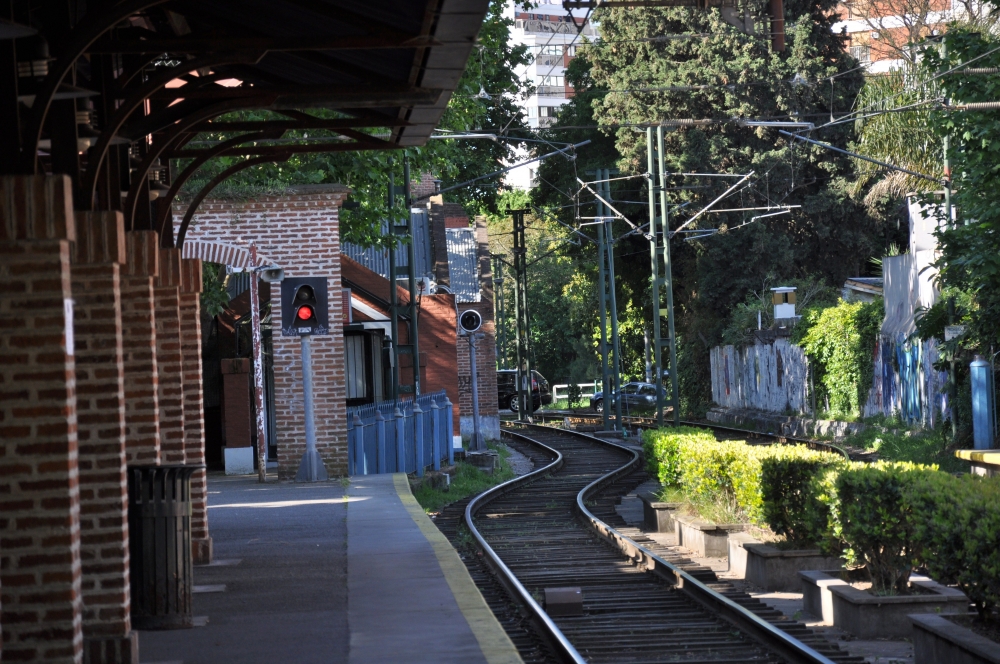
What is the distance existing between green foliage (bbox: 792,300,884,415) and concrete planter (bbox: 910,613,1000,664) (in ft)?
89.9

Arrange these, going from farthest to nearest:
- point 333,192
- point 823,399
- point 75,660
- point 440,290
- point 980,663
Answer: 1. point 823,399
2. point 440,290
3. point 333,192
4. point 980,663
5. point 75,660

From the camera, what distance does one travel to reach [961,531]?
29.3 feet

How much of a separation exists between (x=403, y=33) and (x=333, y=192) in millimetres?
12352

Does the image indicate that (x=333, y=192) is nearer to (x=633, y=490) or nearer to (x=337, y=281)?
(x=337, y=281)

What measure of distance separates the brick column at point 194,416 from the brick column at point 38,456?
5.09 m

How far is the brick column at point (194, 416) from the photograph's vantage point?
474 inches

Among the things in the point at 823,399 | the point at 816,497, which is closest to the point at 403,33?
the point at 816,497

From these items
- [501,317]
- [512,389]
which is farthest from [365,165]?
[501,317]

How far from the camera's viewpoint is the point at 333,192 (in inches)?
803

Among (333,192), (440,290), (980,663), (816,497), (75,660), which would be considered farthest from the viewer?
(440,290)

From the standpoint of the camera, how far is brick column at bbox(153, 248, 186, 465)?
37.2 ft

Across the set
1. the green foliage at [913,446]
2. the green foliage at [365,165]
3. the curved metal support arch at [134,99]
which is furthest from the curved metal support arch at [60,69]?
the green foliage at [913,446]

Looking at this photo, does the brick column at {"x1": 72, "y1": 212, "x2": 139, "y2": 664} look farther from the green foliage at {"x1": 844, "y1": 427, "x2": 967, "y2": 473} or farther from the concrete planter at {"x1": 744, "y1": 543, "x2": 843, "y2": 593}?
the green foliage at {"x1": 844, "y1": 427, "x2": 967, "y2": 473}

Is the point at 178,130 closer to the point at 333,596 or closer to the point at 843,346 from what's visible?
the point at 333,596
